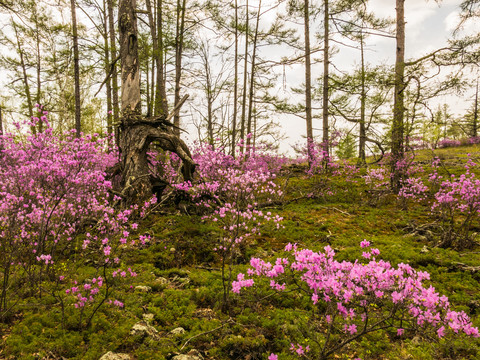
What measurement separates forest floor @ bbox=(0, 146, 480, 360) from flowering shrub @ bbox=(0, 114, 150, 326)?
41cm

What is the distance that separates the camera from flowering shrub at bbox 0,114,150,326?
12.1ft

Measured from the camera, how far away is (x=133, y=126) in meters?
6.77

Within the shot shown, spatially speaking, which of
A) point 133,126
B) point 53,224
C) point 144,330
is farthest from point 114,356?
point 133,126

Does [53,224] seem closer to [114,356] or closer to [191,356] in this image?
[114,356]

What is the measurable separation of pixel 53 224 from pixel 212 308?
3.25 m

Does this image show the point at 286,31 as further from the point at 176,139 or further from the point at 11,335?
the point at 11,335

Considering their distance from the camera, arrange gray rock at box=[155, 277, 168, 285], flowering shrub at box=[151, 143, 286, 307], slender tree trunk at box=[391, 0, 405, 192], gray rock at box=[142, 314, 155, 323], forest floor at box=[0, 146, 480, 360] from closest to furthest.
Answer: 1. forest floor at box=[0, 146, 480, 360]
2. gray rock at box=[142, 314, 155, 323]
3. gray rock at box=[155, 277, 168, 285]
4. flowering shrub at box=[151, 143, 286, 307]
5. slender tree trunk at box=[391, 0, 405, 192]

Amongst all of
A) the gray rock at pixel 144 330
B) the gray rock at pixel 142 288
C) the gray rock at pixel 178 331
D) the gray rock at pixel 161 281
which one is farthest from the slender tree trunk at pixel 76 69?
the gray rock at pixel 178 331

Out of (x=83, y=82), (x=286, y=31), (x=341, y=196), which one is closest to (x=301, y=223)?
(x=341, y=196)

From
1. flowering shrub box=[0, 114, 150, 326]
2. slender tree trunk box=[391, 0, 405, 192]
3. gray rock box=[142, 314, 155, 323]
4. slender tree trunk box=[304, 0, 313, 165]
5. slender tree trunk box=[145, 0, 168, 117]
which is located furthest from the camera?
slender tree trunk box=[304, 0, 313, 165]

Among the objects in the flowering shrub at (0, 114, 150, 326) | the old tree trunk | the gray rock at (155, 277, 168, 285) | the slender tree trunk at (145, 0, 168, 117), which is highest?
the slender tree trunk at (145, 0, 168, 117)

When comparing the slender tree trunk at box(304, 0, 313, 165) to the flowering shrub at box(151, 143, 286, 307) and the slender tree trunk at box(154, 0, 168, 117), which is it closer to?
the flowering shrub at box(151, 143, 286, 307)

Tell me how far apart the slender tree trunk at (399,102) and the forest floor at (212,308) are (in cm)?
294

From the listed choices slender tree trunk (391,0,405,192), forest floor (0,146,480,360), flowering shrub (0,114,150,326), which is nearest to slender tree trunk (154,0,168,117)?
flowering shrub (0,114,150,326)
